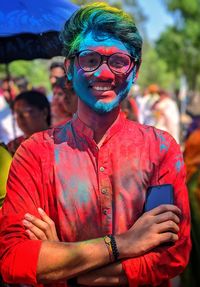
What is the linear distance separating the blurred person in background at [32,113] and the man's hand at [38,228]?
2.42 metres

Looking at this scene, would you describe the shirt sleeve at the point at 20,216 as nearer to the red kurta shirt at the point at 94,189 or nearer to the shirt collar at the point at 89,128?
the red kurta shirt at the point at 94,189

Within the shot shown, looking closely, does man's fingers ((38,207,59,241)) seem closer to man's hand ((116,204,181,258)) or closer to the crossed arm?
the crossed arm

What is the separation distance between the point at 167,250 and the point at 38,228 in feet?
1.57

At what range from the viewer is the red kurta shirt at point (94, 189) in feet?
6.81

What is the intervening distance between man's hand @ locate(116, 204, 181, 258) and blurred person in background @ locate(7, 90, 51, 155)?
2.53 metres

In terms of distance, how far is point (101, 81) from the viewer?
7.14ft

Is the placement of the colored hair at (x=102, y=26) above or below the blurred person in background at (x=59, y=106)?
above

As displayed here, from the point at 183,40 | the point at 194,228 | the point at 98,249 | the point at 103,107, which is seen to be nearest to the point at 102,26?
the point at 103,107

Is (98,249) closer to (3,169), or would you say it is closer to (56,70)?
(3,169)

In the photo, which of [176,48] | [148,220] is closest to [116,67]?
[148,220]

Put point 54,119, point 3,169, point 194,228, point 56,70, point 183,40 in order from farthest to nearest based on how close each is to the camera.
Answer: point 183,40, point 56,70, point 54,119, point 194,228, point 3,169

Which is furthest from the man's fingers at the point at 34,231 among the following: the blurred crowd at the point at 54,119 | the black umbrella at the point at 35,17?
the black umbrella at the point at 35,17

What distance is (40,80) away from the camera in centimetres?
2969

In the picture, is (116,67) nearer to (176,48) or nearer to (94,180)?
(94,180)
